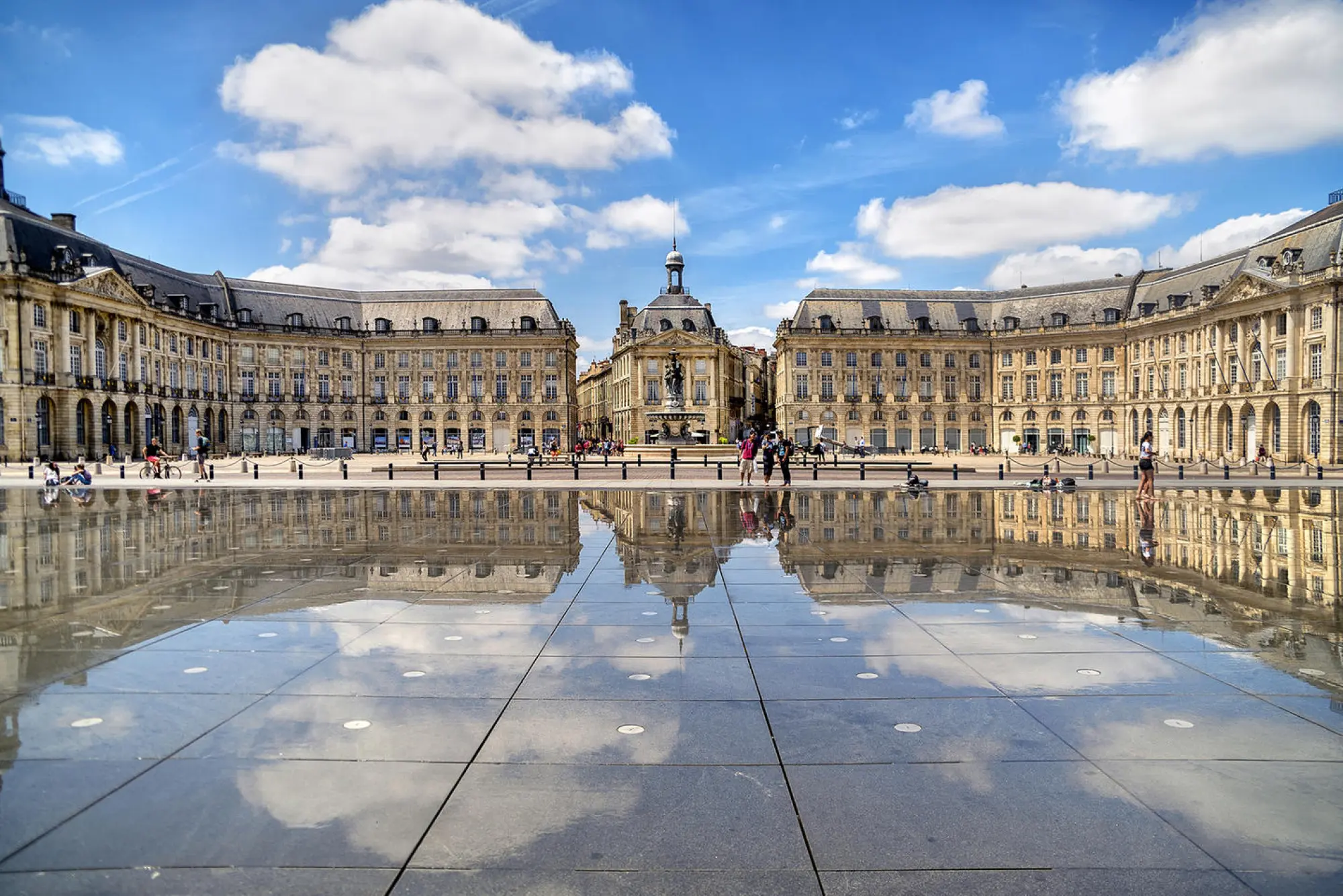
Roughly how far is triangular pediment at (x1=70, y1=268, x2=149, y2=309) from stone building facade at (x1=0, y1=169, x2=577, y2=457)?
0.43 feet

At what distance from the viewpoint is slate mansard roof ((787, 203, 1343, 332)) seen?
62.8 metres

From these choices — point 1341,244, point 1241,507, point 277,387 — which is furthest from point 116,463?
point 1341,244

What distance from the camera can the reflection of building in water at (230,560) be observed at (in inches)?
349

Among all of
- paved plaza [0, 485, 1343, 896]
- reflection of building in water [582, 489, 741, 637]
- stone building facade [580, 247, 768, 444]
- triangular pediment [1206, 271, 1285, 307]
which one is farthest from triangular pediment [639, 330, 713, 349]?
paved plaza [0, 485, 1343, 896]

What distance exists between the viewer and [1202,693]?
253 inches

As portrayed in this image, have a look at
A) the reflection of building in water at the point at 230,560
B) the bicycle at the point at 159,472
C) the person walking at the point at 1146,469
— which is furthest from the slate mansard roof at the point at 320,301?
the person walking at the point at 1146,469

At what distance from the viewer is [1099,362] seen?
259ft

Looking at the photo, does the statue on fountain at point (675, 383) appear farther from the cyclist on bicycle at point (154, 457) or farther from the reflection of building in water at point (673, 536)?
the reflection of building in water at point (673, 536)

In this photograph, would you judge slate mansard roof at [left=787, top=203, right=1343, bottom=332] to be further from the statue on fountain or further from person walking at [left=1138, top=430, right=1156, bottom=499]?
person walking at [left=1138, top=430, right=1156, bottom=499]

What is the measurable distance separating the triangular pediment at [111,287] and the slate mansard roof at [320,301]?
118 cm

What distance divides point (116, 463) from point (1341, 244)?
77969 mm

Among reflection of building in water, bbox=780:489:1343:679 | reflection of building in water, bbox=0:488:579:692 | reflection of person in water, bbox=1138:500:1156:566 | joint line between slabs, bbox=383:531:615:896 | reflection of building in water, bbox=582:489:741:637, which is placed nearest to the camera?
joint line between slabs, bbox=383:531:615:896

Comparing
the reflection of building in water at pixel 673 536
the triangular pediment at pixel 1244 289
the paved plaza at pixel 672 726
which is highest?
the triangular pediment at pixel 1244 289

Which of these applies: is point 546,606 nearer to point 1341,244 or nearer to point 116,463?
point 116,463
